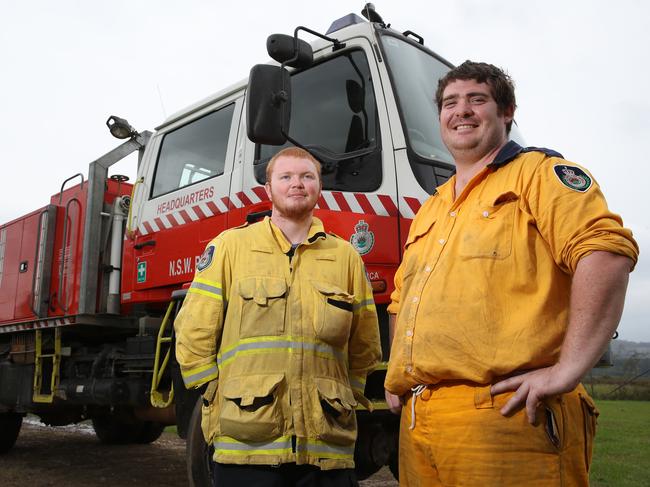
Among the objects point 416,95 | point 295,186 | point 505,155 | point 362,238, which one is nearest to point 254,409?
point 295,186

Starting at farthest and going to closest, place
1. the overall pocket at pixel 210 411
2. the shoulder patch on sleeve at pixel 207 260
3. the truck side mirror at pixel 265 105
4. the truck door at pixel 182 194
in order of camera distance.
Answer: the truck door at pixel 182 194
the truck side mirror at pixel 265 105
the shoulder patch on sleeve at pixel 207 260
the overall pocket at pixel 210 411

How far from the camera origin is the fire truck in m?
3.34

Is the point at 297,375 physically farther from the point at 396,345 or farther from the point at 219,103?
the point at 219,103

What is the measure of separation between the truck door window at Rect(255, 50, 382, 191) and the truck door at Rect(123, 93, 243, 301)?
480 mm

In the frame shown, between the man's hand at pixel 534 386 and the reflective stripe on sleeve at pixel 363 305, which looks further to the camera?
the reflective stripe on sleeve at pixel 363 305

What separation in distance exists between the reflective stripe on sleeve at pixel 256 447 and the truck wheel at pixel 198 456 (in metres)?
1.61

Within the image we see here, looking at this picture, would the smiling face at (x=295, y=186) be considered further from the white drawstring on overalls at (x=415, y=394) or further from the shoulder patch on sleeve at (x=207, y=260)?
the white drawstring on overalls at (x=415, y=394)

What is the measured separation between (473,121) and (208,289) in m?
1.01

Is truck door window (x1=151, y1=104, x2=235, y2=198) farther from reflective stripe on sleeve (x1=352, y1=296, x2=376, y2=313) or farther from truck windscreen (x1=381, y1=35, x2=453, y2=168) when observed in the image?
reflective stripe on sleeve (x1=352, y1=296, x2=376, y2=313)

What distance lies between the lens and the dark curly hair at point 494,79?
1912 millimetres

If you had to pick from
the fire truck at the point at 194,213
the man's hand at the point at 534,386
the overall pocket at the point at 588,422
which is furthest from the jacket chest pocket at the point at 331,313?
the fire truck at the point at 194,213

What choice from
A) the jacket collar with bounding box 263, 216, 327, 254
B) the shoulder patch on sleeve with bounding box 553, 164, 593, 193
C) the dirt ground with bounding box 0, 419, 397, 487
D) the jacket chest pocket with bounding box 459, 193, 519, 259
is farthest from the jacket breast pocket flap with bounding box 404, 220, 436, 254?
the dirt ground with bounding box 0, 419, 397, 487

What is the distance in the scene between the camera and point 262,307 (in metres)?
2.11

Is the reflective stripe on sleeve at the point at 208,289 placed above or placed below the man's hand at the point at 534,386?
above
